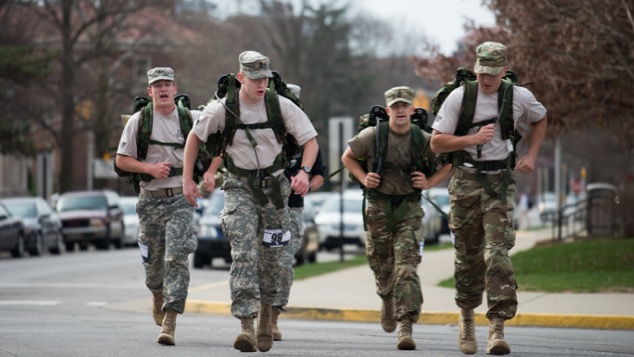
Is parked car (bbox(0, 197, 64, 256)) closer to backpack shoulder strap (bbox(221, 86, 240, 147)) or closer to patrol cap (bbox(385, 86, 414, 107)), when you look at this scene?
patrol cap (bbox(385, 86, 414, 107))

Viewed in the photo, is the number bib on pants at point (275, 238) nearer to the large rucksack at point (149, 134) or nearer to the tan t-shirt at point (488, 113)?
the large rucksack at point (149, 134)

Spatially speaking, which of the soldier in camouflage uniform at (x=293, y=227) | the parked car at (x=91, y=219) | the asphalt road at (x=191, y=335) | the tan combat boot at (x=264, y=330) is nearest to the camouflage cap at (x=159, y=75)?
the soldier in camouflage uniform at (x=293, y=227)

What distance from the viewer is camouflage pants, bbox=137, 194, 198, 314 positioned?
1116 cm

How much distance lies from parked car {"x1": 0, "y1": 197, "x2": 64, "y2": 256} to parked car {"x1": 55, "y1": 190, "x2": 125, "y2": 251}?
3.11 meters

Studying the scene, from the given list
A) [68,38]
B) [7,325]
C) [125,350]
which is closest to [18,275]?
[7,325]

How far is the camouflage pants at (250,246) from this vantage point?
395 inches

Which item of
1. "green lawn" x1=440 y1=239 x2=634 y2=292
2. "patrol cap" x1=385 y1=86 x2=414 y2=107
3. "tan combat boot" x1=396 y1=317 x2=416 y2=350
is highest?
"patrol cap" x1=385 y1=86 x2=414 y2=107

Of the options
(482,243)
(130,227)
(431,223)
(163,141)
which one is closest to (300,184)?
(482,243)

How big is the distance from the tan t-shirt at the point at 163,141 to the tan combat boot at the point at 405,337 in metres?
2.20

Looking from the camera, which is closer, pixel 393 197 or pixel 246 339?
pixel 246 339

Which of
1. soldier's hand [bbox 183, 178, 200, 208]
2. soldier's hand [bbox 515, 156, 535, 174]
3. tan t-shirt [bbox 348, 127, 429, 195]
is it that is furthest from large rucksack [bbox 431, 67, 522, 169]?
soldier's hand [bbox 183, 178, 200, 208]

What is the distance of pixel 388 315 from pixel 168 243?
1.89 meters

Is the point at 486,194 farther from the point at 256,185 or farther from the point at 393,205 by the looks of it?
the point at 256,185

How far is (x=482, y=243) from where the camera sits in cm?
1060
